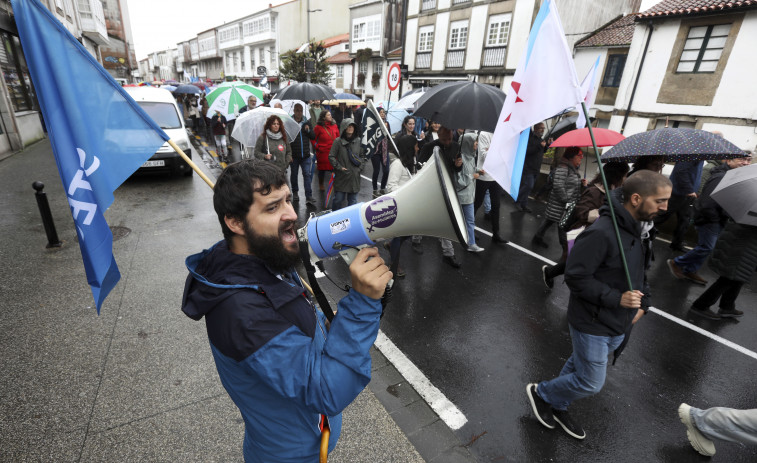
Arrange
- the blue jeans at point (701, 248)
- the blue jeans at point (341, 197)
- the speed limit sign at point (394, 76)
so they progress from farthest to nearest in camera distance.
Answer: the speed limit sign at point (394, 76)
the blue jeans at point (341, 197)
the blue jeans at point (701, 248)

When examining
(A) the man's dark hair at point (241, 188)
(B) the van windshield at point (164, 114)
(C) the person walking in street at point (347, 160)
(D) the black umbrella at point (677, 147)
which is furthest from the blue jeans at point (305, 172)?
(A) the man's dark hair at point (241, 188)

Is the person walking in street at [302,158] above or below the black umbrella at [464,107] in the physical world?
below

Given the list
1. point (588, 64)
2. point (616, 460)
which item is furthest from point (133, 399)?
point (588, 64)

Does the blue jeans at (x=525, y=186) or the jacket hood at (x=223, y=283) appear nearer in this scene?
the jacket hood at (x=223, y=283)

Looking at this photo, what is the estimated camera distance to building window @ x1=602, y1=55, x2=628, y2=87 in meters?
17.4

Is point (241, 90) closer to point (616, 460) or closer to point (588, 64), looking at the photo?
point (616, 460)

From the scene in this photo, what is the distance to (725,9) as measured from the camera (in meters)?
13.0

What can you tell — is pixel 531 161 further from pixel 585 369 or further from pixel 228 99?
pixel 228 99

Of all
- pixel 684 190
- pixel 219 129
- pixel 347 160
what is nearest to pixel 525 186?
pixel 684 190

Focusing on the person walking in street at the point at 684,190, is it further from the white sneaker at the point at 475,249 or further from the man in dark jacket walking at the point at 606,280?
the man in dark jacket walking at the point at 606,280

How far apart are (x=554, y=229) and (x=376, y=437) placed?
5684 millimetres

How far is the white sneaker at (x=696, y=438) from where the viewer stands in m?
2.54

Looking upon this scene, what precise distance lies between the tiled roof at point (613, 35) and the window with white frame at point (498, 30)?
3622mm

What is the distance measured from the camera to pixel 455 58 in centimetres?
2281
